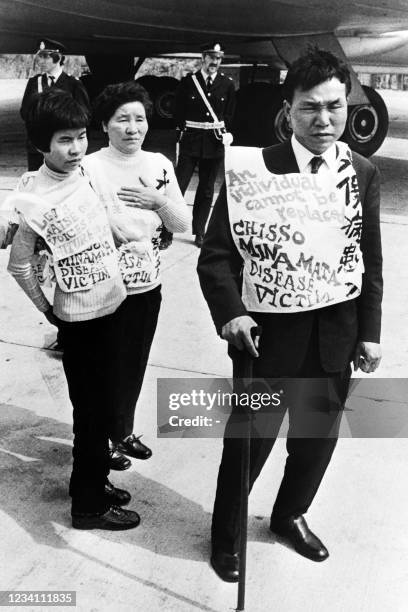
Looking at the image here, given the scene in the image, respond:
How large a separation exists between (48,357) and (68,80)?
325cm

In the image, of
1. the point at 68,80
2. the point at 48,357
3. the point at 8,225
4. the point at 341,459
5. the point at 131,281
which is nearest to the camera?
the point at 8,225

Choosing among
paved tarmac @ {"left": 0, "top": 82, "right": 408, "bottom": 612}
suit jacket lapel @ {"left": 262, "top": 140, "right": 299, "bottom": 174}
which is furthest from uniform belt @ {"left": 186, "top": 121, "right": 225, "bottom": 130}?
suit jacket lapel @ {"left": 262, "top": 140, "right": 299, "bottom": 174}

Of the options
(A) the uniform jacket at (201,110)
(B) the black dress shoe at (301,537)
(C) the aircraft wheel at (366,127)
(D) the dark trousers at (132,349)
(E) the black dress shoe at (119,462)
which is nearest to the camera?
(B) the black dress shoe at (301,537)

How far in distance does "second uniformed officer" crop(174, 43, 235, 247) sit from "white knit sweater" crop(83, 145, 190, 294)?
368cm

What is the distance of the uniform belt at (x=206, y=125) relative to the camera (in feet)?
23.2

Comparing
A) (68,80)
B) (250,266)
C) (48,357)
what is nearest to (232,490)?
(250,266)

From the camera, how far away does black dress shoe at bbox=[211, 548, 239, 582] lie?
2.61m

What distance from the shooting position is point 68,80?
22.2 feet

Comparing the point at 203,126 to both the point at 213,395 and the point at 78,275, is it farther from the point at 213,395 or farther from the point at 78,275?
the point at 78,275

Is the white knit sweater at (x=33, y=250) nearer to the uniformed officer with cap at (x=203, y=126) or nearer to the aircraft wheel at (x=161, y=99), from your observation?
the uniformed officer with cap at (x=203, y=126)

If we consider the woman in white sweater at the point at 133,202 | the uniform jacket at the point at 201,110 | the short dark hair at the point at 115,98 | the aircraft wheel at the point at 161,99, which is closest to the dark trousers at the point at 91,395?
the woman in white sweater at the point at 133,202

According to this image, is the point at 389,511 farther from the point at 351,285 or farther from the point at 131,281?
the point at 131,281

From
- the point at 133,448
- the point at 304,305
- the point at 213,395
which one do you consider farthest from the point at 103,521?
the point at 213,395

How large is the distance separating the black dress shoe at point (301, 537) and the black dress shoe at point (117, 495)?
0.58 metres
